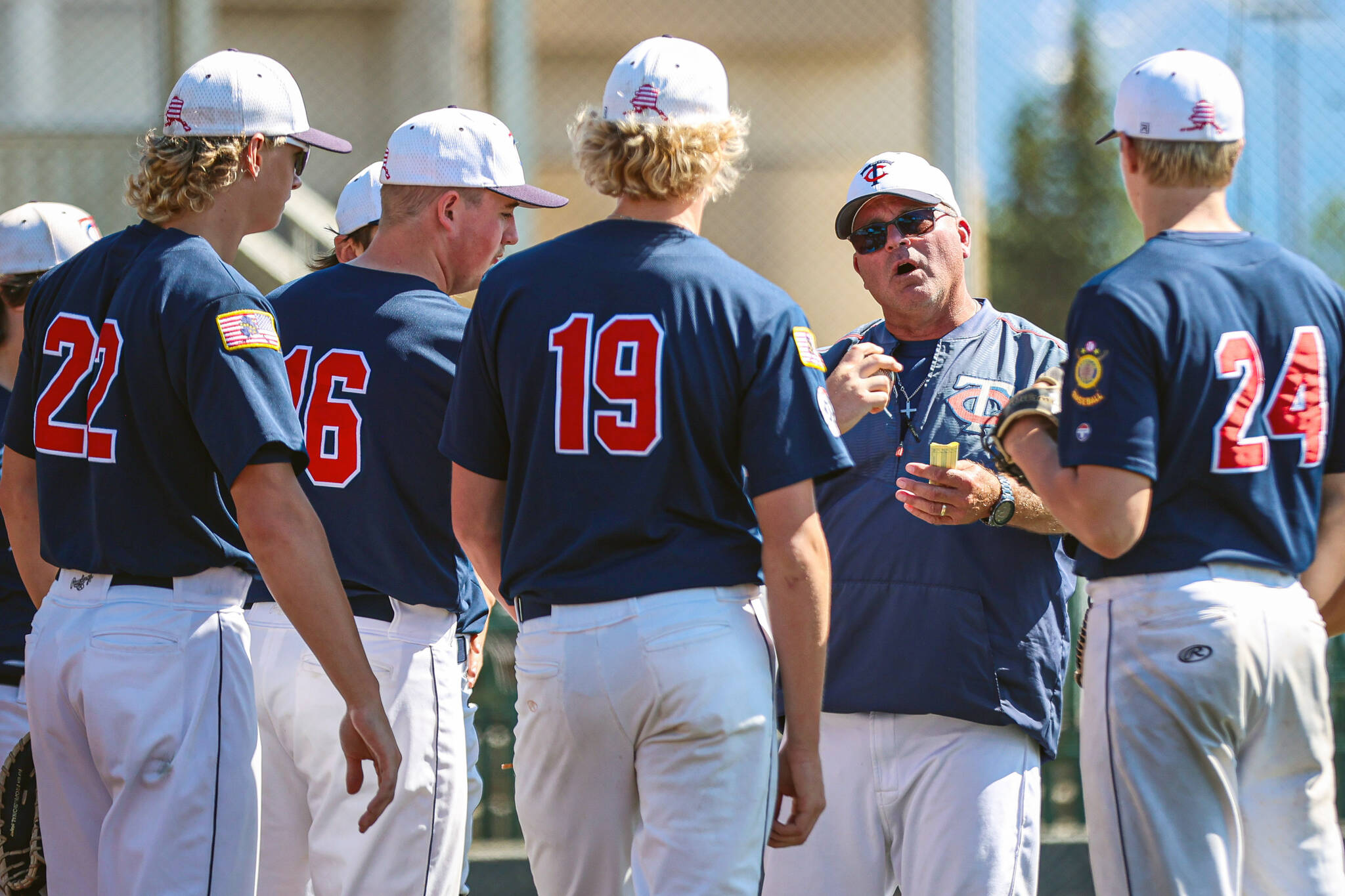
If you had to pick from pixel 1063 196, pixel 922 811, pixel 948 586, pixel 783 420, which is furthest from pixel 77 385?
pixel 1063 196

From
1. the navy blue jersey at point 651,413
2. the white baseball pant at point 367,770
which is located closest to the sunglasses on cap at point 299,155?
the navy blue jersey at point 651,413

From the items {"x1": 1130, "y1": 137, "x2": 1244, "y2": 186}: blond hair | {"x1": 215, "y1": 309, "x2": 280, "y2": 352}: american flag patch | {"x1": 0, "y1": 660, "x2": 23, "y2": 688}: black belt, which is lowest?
{"x1": 0, "y1": 660, "x2": 23, "y2": 688}: black belt

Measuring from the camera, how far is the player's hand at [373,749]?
262 cm

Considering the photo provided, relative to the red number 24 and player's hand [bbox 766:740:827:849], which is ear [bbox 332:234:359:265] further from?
the red number 24

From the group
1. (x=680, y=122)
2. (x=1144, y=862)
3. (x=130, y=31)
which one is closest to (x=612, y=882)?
(x=1144, y=862)

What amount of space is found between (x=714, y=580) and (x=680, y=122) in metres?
0.85

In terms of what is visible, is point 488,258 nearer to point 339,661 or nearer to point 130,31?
point 339,661

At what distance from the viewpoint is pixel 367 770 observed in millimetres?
3320

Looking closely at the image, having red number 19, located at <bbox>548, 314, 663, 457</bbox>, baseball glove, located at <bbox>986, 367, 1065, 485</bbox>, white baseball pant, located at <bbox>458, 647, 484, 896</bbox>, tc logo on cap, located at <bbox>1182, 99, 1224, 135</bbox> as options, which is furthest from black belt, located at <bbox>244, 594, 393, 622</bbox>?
tc logo on cap, located at <bbox>1182, 99, 1224, 135</bbox>

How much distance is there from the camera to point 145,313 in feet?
8.75

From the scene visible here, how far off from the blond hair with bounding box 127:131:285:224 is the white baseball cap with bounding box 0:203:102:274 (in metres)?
1.15

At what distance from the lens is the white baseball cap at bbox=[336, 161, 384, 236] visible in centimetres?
402

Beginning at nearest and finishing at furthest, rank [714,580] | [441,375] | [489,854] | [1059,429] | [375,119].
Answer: [714,580], [1059,429], [441,375], [489,854], [375,119]

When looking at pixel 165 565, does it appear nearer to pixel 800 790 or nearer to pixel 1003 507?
pixel 800 790
